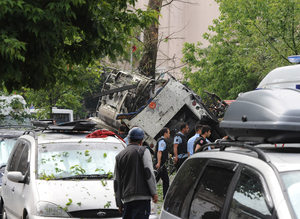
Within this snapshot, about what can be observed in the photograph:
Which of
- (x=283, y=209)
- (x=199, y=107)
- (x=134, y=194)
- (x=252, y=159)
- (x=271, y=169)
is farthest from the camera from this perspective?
(x=199, y=107)

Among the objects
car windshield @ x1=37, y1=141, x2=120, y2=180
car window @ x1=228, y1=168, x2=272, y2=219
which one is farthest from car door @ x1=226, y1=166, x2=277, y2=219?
car windshield @ x1=37, y1=141, x2=120, y2=180

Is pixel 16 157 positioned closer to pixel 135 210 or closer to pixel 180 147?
pixel 135 210

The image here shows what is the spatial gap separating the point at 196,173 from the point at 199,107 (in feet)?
43.3

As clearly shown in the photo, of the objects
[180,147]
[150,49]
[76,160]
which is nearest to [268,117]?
[76,160]

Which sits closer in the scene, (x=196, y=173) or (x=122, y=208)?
(x=196, y=173)

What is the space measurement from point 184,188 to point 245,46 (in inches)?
992

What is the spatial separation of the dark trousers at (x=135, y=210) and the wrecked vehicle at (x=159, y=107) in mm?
10756

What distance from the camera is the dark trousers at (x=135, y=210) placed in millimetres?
7066

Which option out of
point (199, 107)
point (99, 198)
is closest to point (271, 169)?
point (99, 198)

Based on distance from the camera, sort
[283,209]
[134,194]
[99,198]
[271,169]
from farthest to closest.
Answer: [99,198] → [134,194] → [271,169] → [283,209]

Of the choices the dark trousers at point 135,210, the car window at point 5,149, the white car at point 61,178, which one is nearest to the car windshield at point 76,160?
the white car at point 61,178

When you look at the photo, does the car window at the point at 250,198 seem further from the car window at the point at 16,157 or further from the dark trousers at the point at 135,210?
the car window at the point at 16,157

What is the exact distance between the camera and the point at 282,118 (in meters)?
4.10

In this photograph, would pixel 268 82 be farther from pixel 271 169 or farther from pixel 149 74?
pixel 149 74
